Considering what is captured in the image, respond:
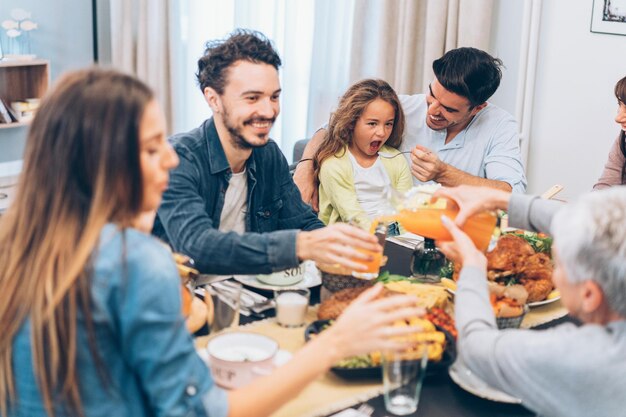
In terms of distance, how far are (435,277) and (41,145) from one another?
120 cm

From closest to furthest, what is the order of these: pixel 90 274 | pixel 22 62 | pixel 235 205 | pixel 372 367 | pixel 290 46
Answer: pixel 90 274
pixel 372 367
pixel 235 205
pixel 22 62
pixel 290 46

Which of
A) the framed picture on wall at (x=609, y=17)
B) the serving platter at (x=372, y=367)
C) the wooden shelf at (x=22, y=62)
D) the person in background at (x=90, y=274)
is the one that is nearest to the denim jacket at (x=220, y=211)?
the serving platter at (x=372, y=367)

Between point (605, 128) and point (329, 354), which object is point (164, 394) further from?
point (605, 128)

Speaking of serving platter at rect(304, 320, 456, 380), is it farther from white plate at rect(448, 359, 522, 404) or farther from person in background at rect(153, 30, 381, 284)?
person in background at rect(153, 30, 381, 284)

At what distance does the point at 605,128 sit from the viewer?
343 centimetres

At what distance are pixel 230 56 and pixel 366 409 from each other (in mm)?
1117

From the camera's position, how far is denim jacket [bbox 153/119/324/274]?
178 centimetres

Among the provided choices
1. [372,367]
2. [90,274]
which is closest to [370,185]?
[372,367]

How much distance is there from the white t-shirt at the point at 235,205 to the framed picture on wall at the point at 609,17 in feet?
6.48

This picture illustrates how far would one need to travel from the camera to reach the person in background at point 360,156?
2.88 meters

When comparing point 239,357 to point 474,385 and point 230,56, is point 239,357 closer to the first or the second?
point 474,385

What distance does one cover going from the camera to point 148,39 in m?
4.04

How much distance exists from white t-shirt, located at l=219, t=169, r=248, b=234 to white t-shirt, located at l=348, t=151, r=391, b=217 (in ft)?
2.57

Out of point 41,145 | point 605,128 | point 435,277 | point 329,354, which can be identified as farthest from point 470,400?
point 605,128
